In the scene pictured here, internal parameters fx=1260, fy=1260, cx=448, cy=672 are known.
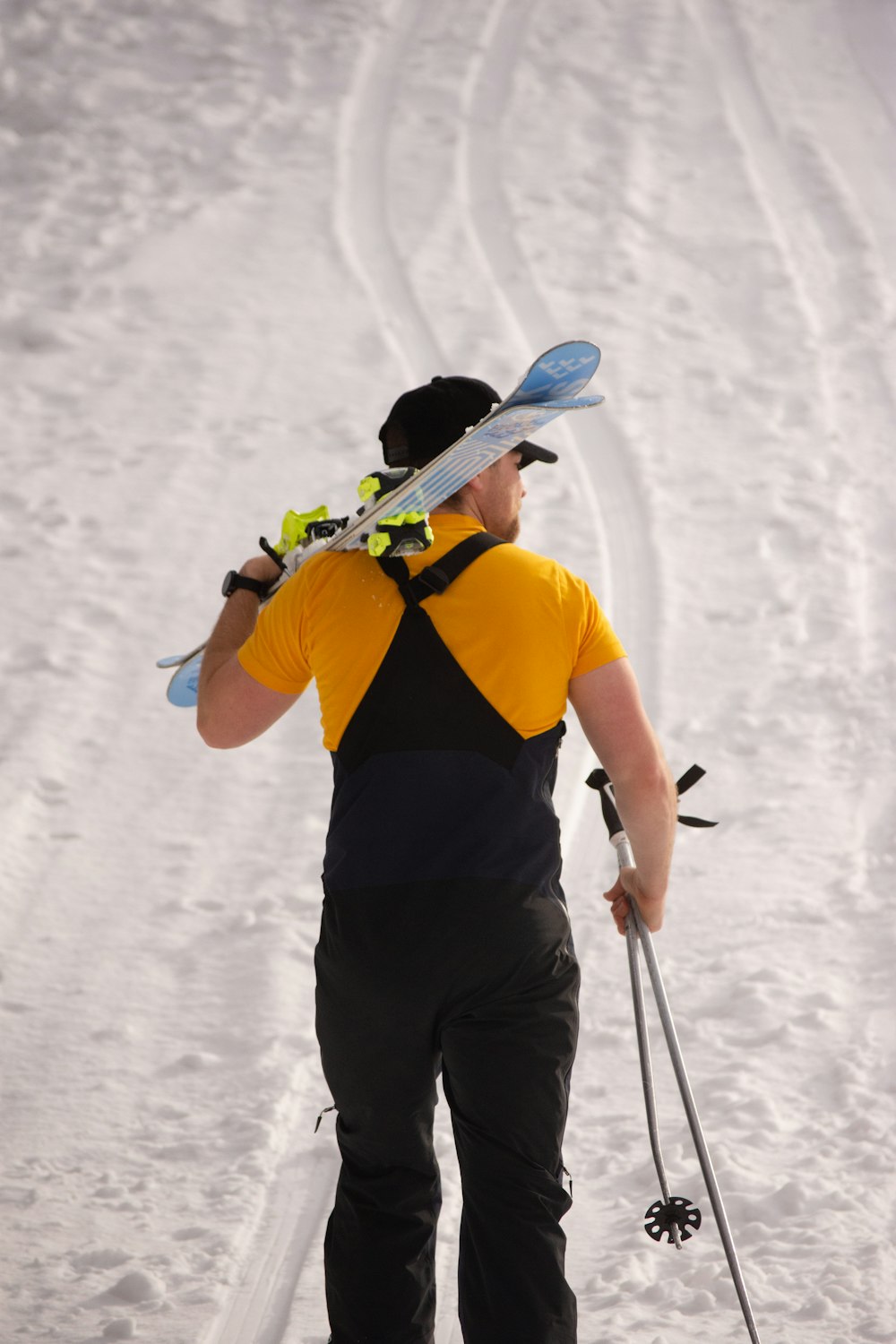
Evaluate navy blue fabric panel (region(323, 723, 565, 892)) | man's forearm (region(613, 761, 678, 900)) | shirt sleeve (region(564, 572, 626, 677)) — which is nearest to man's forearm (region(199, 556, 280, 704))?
navy blue fabric panel (region(323, 723, 565, 892))

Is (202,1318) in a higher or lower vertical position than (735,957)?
lower

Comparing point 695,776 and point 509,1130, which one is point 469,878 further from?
point 695,776

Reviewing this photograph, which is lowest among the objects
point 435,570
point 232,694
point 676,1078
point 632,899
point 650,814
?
point 676,1078

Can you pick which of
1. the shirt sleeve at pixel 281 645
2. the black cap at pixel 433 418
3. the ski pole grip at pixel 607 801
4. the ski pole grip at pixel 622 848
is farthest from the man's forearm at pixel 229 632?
the ski pole grip at pixel 622 848

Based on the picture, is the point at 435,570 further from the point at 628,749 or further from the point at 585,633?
the point at 628,749

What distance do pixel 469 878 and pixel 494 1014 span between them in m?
0.23

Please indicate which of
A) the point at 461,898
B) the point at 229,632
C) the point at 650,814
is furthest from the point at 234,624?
the point at 650,814

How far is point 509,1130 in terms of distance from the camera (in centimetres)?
205

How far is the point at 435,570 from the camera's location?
2049 mm

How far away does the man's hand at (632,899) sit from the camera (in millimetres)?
2330

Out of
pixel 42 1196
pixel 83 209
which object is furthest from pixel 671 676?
pixel 83 209

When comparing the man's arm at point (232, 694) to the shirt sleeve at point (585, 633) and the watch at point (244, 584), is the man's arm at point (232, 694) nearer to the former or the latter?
the watch at point (244, 584)

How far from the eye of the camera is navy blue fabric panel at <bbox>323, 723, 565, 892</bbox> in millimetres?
2041

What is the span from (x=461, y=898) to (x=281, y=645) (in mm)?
554
